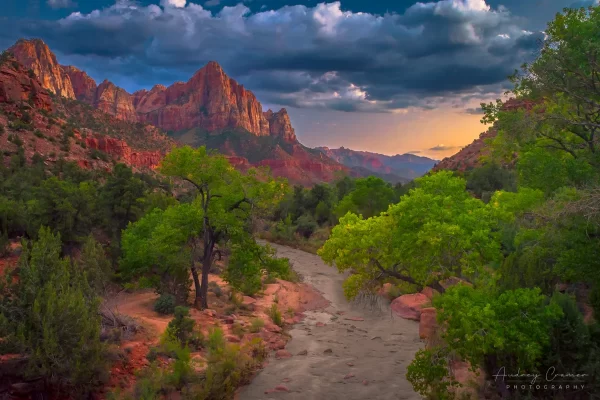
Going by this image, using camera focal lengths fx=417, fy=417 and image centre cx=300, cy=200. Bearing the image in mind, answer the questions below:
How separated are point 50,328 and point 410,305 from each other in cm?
1684

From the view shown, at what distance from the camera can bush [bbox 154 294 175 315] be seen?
17.0 meters

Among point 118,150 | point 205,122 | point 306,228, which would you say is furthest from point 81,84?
point 306,228

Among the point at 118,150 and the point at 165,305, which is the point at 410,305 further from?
the point at 118,150

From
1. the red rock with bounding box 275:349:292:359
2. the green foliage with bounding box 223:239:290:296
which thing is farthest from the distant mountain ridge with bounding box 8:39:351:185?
the red rock with bounding box 275:349:292:359

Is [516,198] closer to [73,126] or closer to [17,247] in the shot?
[17,247]

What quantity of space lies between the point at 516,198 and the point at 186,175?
12521 millimetres

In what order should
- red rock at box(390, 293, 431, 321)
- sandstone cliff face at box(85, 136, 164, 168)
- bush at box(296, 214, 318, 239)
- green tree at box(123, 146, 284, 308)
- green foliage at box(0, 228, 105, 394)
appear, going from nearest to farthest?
green foliage at box(0, 228, 105, 394) < green tree at box(123, 146, 284, 308) < red rock at box(390, 293, 431, 321) < bush at box(296, 214, 318, 239) < sandstone cliff face at box(85, 136, 164, 168)

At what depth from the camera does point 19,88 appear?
163ft

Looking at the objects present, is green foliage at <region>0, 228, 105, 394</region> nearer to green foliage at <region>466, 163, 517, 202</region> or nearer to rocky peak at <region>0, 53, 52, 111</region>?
rocky peak at <region>0, 53, 52, 111</region>

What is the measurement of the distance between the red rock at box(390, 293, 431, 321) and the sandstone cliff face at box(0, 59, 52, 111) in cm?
4892

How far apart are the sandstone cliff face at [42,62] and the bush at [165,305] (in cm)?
14416

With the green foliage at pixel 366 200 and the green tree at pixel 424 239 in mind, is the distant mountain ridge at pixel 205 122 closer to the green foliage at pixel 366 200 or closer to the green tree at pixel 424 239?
the green foliage at pixel 366 200

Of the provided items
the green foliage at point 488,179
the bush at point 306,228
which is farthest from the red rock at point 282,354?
the green foliage at point 488,179

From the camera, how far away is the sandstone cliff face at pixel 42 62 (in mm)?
141625
